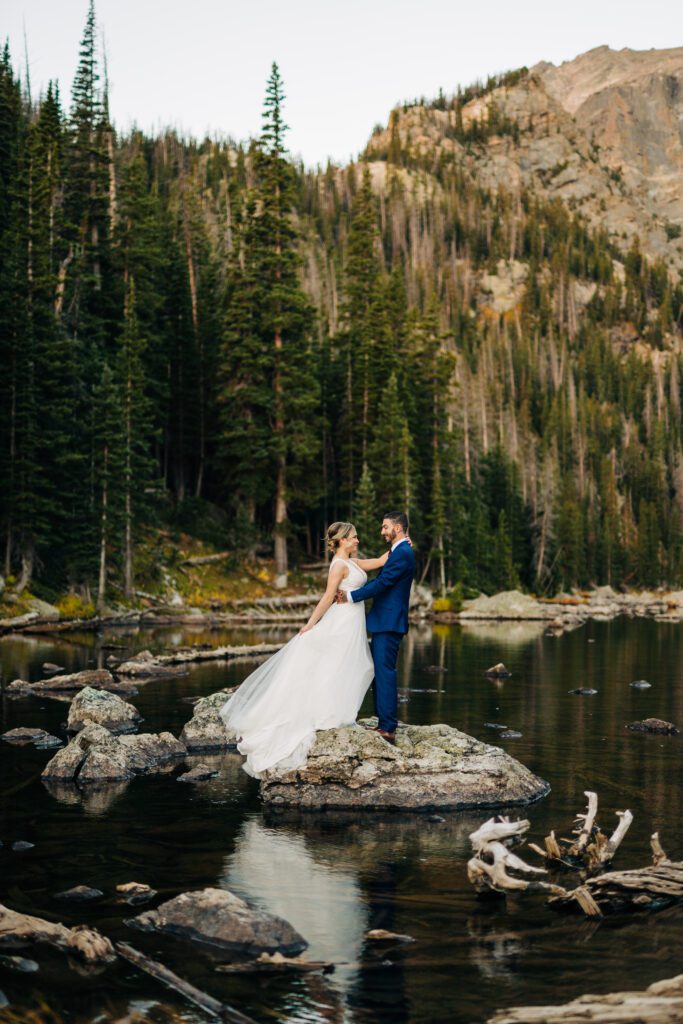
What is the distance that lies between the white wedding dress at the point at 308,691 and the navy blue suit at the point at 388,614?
0.33 meters

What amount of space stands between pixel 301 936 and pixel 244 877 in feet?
6.24

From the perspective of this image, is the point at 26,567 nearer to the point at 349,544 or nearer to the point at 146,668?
the point at 146,668

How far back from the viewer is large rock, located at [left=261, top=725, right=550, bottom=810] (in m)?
14.5

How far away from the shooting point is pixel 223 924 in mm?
9383

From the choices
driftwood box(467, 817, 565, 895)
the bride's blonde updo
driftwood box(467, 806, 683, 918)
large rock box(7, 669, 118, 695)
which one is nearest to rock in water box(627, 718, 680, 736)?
the bride's blonde updo

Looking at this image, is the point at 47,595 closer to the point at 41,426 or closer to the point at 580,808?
the point at 41,426

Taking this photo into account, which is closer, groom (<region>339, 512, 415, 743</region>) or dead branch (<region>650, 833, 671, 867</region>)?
dead branch (<region>650, 833, 671, 867</region>)

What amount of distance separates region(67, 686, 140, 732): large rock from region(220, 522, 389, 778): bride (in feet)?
19.5

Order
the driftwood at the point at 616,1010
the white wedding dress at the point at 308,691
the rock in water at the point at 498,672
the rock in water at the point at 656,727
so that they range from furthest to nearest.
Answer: the rock in water at the point at 498,672
the rock in water at the point at 656,727
the white wedding dress at the point at 308,691
the driftwood at the point at 616,1010

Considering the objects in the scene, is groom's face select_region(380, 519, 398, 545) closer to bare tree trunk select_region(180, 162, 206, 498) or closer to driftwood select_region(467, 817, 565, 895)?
driftwood select_region(467, 817, 565, 895)

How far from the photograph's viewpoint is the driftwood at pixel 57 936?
29.0ft

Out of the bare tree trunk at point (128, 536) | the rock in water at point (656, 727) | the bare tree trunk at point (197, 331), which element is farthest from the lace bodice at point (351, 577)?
the bare tree trunk at point (197, 331)

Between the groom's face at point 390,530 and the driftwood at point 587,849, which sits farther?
the groom's face at point 390,530

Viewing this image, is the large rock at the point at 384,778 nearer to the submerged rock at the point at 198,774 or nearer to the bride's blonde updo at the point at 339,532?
the submerged rock at the point at 198,774
